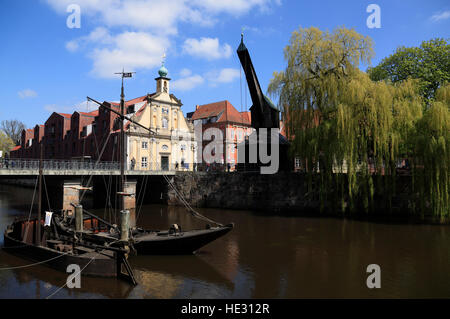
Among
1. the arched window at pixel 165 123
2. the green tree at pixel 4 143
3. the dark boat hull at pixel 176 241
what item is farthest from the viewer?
the green tree at pixel 4 143

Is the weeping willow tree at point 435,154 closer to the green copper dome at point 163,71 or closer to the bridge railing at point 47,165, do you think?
the bridge railing at point 47,165

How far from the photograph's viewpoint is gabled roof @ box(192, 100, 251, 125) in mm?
56688

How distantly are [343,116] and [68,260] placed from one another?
1858cm

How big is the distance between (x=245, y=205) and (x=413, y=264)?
18.7 meters

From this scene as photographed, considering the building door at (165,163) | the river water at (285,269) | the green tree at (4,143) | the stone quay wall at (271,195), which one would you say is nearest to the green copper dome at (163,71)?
the building door at (165,163)

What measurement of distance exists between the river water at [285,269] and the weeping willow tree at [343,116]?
4586mm

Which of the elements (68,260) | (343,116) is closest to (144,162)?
(343,116)

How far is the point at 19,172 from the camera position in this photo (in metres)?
25.2

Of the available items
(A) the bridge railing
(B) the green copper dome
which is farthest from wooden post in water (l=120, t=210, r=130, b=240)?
(B) the green copper dome

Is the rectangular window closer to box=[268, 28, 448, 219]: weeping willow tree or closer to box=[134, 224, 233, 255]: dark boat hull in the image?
box=[268, 28, 448, 219]: weeping willow tree

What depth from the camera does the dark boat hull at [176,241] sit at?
560 inches

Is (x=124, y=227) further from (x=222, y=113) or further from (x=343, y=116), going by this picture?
(x=222, y=113)

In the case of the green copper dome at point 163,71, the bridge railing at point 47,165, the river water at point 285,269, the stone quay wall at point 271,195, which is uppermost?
the green copper dome at point 163,71
